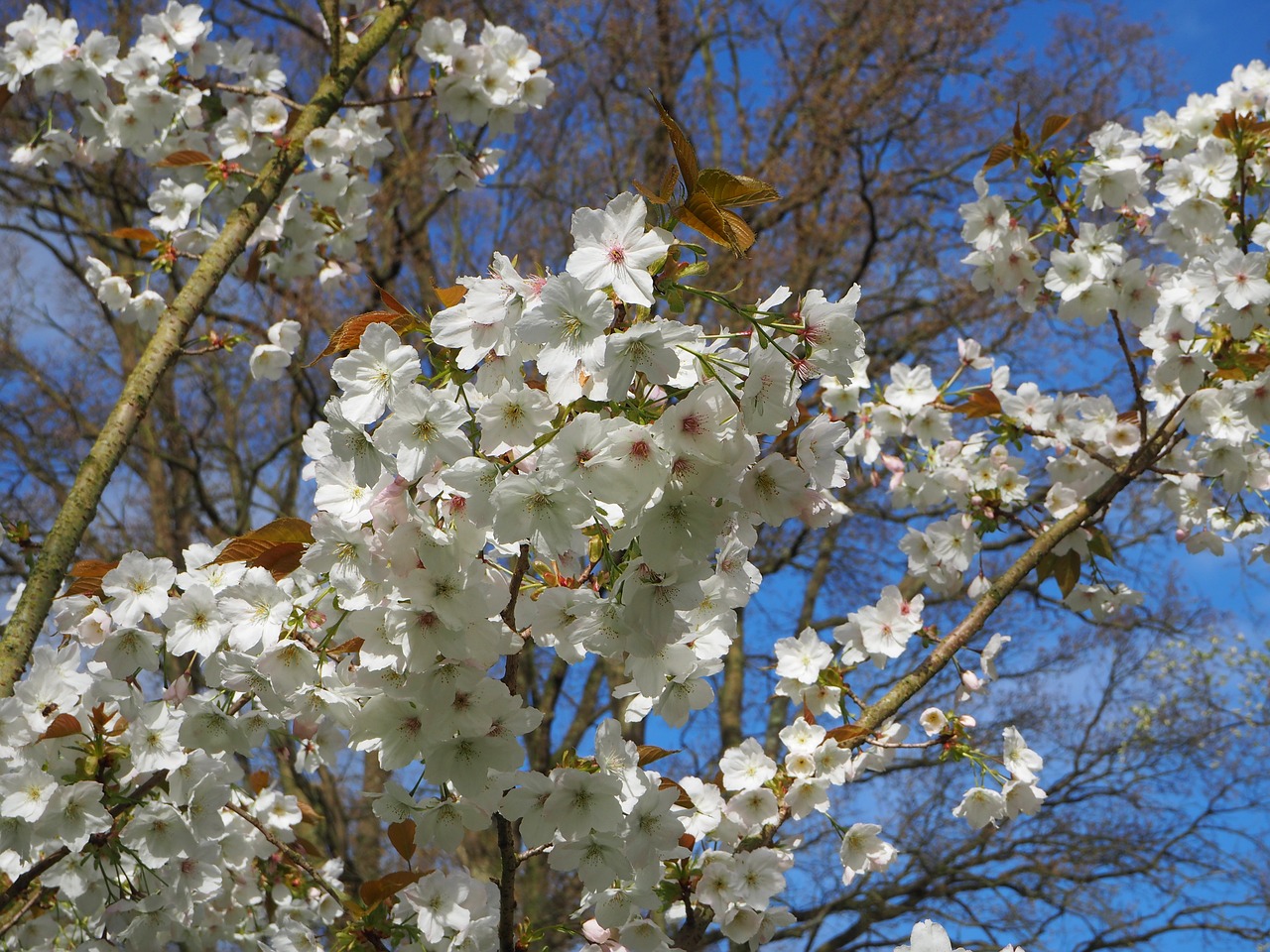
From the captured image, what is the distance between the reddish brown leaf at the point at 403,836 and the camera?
5.28 ft

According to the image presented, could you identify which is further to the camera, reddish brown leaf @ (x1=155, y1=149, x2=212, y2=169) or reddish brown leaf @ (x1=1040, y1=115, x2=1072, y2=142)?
reddish brown leaf @ (x1=155, y1=149, x2=212, y2=169)

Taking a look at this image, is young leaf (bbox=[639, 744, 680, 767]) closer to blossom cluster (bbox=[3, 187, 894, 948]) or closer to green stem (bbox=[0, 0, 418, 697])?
blossom cluster (bbox=[3, 187, 894, 948])

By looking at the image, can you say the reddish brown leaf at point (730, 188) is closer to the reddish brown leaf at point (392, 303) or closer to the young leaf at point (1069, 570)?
the reddish brown leaf at point (392, 303)

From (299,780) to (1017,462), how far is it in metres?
4.57

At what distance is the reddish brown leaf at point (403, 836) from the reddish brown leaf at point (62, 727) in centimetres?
63

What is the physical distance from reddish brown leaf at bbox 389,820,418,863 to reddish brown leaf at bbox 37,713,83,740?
2.05ft

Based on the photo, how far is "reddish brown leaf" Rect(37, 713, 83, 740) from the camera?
182 centimetres

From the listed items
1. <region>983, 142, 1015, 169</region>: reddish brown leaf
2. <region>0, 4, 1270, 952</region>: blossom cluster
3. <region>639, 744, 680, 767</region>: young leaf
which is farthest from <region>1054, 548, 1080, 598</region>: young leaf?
<region>639, 744, 680, 767</region>: young leaf

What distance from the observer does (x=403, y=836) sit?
5.35ft

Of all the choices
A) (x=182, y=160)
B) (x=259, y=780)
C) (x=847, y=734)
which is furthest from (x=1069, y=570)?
(x=182, y=160)

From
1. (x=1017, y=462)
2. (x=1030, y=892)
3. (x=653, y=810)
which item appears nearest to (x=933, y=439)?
(x=1017, y=462)

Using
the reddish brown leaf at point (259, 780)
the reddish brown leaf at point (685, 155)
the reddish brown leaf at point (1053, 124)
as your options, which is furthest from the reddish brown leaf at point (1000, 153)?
the reddish brown leaf at point (259, 780)

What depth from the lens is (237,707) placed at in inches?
64.9

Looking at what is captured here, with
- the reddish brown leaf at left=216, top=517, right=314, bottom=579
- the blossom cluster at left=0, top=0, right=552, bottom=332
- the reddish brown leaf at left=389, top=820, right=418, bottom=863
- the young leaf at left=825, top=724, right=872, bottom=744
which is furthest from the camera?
the blossom cluster at left=0, top=0, right=552, bottom=332
